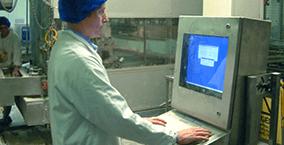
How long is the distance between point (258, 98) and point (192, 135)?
31cm

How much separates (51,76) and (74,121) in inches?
6.6

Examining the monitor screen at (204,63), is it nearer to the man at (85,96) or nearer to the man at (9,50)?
the man at (85,96)

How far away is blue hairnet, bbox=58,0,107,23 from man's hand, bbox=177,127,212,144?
0.55 metres

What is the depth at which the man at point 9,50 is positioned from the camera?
3.05 metres

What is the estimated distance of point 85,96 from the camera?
0.86 meters

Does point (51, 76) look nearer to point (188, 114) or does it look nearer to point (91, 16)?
point (91, 16)

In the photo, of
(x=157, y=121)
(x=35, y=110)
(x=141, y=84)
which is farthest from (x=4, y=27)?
(x=157, y=121)

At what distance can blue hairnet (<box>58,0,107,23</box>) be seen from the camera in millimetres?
939

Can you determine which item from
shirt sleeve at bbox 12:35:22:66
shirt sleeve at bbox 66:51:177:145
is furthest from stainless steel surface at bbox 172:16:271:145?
shirt sleeve at bbox 12:35:22:66

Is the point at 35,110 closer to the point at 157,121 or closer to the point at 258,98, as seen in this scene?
→ the point at 157,121

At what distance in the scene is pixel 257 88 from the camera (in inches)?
45.1

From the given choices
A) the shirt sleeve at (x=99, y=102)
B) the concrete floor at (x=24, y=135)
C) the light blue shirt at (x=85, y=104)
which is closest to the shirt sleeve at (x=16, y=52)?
the concrete floor at (x=24, y=135)

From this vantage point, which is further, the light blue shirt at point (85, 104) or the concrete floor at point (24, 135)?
the concrete floor at point (24, 135)

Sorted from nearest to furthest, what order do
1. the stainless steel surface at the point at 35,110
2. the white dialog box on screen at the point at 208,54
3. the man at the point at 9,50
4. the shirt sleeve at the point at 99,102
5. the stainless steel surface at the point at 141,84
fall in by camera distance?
the shirt sleeve at the point at 99,102
the white dialog box on screen at the point at 208,54
the stainless steel surface at the point at 35,110
the man at the point at 9,50
the stainless steel surface at the point at 141,84
